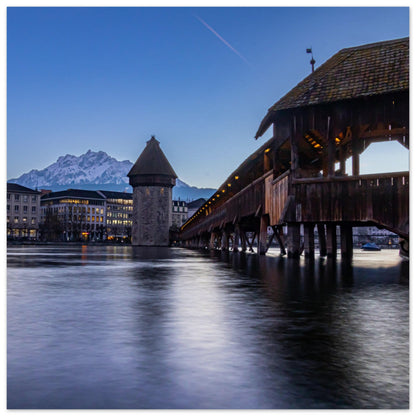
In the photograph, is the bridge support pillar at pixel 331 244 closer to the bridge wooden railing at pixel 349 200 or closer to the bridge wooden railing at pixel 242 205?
the bridge wooden railing at pixel 242 205

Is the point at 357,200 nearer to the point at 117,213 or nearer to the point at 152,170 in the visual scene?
the point at 152,170

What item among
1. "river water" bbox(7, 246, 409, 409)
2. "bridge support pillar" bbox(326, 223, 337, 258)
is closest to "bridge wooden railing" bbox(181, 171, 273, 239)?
A: "bridge support pillar" bbox(326, 223, 337, 258)

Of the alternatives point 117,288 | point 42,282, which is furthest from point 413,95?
point 42,282

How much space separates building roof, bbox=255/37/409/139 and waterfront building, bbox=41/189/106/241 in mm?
141427

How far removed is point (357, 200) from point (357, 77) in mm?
5167

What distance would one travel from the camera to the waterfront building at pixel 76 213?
166250 millimetres

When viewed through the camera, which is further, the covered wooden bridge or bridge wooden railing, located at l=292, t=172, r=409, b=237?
the covered wooden bridge

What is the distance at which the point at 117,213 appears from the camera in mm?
192375

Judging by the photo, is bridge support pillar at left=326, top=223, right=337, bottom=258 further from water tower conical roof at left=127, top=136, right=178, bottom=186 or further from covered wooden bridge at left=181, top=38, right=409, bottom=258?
water tower conical roof at left=127, top=136, right=178, bottom=186

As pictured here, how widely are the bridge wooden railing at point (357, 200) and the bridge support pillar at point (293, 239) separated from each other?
1.36 metres

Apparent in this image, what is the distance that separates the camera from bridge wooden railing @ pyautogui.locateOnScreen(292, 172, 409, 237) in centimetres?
1953

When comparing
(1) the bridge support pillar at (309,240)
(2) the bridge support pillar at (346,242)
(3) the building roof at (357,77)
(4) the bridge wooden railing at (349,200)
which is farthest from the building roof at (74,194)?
(3) the building roof at (357,77)

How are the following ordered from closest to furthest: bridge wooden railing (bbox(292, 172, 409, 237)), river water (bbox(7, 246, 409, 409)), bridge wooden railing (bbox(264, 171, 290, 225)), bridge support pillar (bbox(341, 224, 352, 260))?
river water (bbox(7, 246, 409, 409)) < bridge wooden railing (bbox(292, 172, 409, 237)) < bridge wooden railing (bbox(264, 171, 290, 225)) < bridge support pillar (bbox(341, 224, 352, 260))
